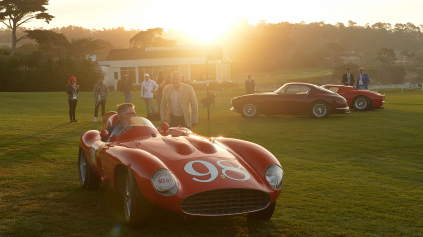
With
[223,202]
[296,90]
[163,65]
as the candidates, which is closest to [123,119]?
[223,202]

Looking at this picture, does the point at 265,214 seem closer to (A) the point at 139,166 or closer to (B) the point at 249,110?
(A) the point at 139,166

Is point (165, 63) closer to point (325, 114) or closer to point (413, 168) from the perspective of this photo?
point (325, 114)

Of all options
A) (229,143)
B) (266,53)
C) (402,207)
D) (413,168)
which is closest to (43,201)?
(229,143)

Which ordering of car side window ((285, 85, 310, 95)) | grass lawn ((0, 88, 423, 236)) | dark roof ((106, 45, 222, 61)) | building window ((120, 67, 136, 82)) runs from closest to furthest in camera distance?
grass lawn ((0, 88, 423, 236)) → car side window ((285, 85, 310, 95)) → building window ((120, 67, 136, 82)) → dark roof ((106, 45, 222, 61))

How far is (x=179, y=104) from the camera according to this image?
945 centimetres

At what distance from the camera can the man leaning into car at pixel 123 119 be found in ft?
20.7

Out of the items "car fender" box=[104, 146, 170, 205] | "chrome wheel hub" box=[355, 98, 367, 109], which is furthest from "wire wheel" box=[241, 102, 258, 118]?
"car fender" box=[104, 146, 170, 205]

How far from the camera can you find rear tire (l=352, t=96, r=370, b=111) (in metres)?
20.3

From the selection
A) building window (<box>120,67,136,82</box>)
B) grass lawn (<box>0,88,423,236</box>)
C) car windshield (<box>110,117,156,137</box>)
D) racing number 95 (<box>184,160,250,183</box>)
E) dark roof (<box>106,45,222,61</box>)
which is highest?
dark roof (<box>106,45,222,61</box>)

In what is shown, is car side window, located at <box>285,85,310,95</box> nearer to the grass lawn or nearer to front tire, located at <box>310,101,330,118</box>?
front tire, located at <box>310,101,330,118</box>

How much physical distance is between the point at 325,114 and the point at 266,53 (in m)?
118

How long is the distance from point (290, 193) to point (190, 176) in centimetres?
221

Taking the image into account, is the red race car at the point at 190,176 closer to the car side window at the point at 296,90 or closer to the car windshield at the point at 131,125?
the car windshield at the point at 131,125

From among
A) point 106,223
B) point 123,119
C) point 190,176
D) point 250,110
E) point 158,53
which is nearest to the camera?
point 190,176
